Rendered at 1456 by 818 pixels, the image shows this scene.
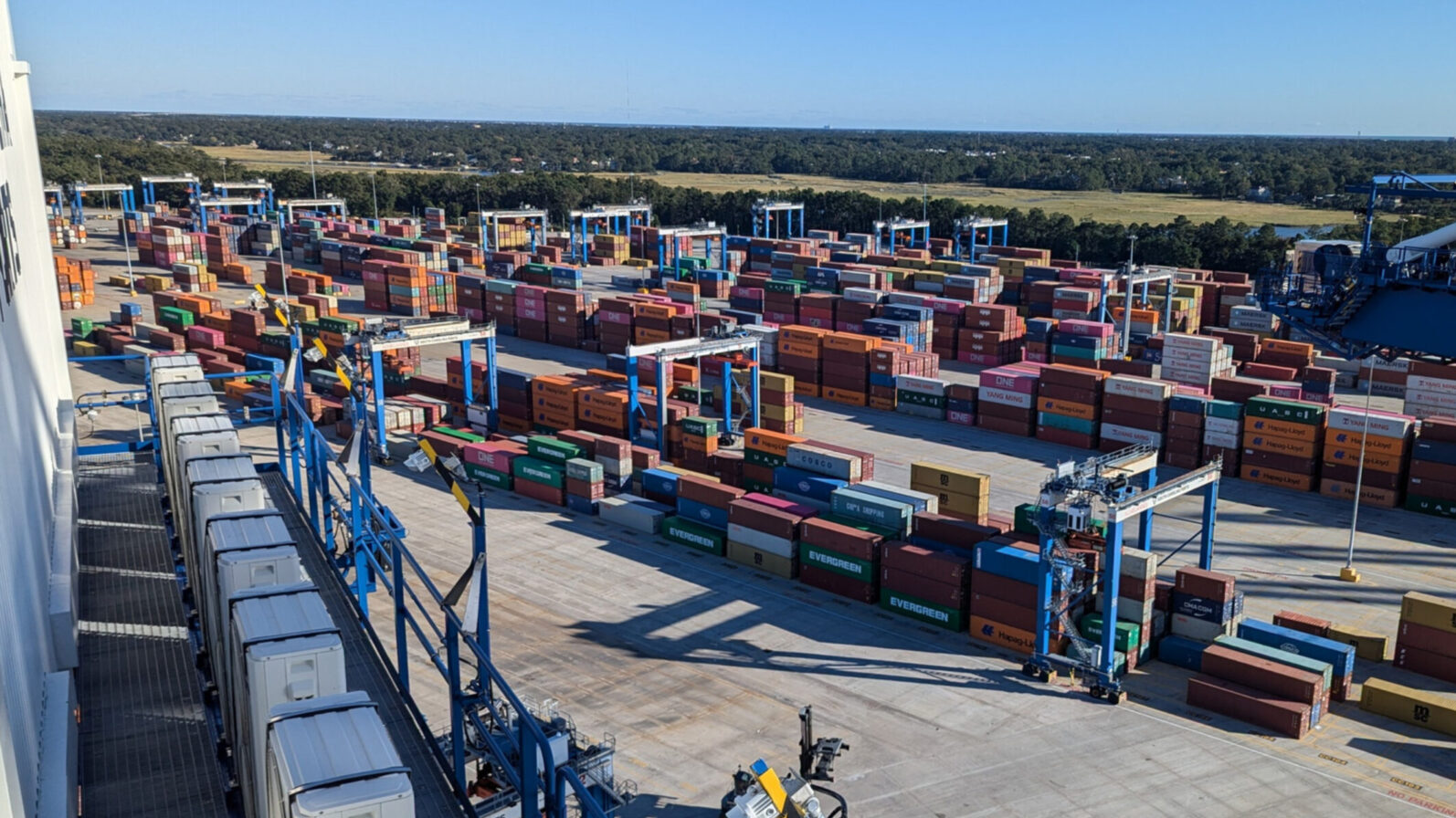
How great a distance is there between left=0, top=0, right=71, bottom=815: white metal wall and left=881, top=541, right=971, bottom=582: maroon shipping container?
2072 centimetres

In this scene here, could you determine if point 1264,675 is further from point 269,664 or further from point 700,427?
point 700,427

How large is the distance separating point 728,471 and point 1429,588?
76.5 feet

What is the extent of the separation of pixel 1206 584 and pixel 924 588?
24.2ft

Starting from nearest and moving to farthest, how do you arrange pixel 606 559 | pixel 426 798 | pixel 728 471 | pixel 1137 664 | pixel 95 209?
1. pixel 426 798
2. pixel 1137 664
3. pixel 606 559
4. pixel 728 471
5. pixel 95 209

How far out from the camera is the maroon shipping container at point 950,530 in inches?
1246

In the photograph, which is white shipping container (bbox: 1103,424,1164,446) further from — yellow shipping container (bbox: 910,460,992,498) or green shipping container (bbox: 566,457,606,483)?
green shipping container (bbox: 566,457,606,483)

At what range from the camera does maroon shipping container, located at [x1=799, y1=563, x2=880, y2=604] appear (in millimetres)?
32781

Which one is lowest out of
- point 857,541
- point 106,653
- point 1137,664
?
point 1137,664

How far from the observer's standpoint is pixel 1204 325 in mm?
77875

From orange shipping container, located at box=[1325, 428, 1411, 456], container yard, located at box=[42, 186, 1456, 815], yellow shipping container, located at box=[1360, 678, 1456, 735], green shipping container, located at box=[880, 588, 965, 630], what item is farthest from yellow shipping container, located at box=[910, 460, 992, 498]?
orange shipping container, located at box=[1325, 428, 1411, 456]

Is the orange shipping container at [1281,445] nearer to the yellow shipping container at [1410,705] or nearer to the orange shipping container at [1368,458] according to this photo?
the orange shipping container at [1368,458]

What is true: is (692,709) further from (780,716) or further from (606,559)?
(606,559)

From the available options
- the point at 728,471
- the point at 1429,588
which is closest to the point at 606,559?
the point at 728,471

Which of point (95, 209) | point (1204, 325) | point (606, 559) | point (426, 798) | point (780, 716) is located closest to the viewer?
point (426, 798)
